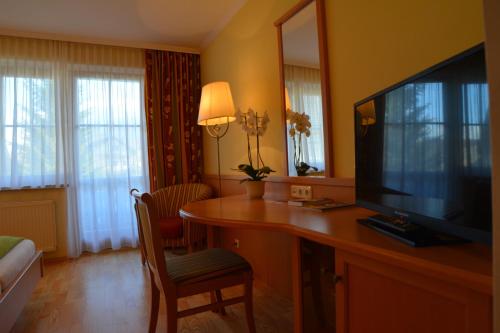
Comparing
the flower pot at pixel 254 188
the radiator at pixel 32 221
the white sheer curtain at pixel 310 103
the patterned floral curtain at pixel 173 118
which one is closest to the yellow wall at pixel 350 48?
the white sheer curtain at pixel 310 103

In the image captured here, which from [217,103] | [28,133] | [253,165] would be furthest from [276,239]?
[28,133]

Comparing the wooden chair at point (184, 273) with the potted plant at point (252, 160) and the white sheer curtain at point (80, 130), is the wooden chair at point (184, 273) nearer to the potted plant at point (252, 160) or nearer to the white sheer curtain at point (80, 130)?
the potted plant at point (252, 160)

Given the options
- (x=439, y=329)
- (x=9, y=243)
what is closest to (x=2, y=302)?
(x=9, y=243)

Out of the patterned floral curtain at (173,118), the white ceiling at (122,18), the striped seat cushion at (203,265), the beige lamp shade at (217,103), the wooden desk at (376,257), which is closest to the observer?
the wooden desk at (376,257)

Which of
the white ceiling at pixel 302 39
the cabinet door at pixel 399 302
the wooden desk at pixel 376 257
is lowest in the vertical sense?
the cabinet door at pixel 399 302

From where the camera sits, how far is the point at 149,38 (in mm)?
3609

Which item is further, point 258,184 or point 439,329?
point 258,184

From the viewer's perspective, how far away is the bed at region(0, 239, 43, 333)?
63.8 inches

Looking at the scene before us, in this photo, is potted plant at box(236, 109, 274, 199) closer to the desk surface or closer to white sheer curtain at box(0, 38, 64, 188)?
the desk surface

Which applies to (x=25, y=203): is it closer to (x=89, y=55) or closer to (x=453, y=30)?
(x=89, y=55)

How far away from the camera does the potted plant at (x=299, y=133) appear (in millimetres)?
2033

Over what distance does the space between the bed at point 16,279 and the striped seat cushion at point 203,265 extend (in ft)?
2.80

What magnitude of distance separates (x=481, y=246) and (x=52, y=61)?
4.07m

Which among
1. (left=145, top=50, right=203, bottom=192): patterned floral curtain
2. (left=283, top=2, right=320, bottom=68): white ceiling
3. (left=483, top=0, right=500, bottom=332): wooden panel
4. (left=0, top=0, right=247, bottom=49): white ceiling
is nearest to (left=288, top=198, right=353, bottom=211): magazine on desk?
(left=283, top=2, right=320, bottom=68): white ceiling
